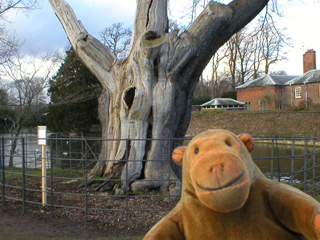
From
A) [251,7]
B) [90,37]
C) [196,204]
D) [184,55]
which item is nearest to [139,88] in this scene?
[184,55]

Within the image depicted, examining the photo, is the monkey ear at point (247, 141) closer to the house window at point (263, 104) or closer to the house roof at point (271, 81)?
the house window at point (263, 104)

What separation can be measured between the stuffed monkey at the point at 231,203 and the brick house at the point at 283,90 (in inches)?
1447

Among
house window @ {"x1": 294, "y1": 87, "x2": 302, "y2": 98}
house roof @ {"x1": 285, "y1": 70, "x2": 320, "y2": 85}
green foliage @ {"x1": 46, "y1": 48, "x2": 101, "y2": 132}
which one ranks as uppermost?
house roof @ {"x1": 285, "y1": 70, "x2": 320, "y2": 85}

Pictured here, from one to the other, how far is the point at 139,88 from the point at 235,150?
5807 mm

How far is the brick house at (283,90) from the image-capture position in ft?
121

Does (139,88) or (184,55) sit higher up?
(184,55)

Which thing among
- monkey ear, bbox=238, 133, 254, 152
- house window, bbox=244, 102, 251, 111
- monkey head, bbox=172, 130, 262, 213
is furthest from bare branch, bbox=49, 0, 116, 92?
house window, bbox=244, 102, 251, 111

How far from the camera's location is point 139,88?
7691 millimetres

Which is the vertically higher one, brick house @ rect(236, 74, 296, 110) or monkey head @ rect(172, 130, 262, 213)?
brick house @ rect(236, 74, 296, 110)

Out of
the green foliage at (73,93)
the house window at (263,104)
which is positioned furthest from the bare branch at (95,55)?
the house window at (263,104)

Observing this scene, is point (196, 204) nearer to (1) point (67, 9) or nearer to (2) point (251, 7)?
(2) point (251, 7)

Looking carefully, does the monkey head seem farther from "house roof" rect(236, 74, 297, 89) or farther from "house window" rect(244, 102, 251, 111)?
"house window" rect(244, 102, 251, 111)

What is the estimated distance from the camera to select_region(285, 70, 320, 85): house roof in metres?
37.3

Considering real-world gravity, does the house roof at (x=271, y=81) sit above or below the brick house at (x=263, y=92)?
above
